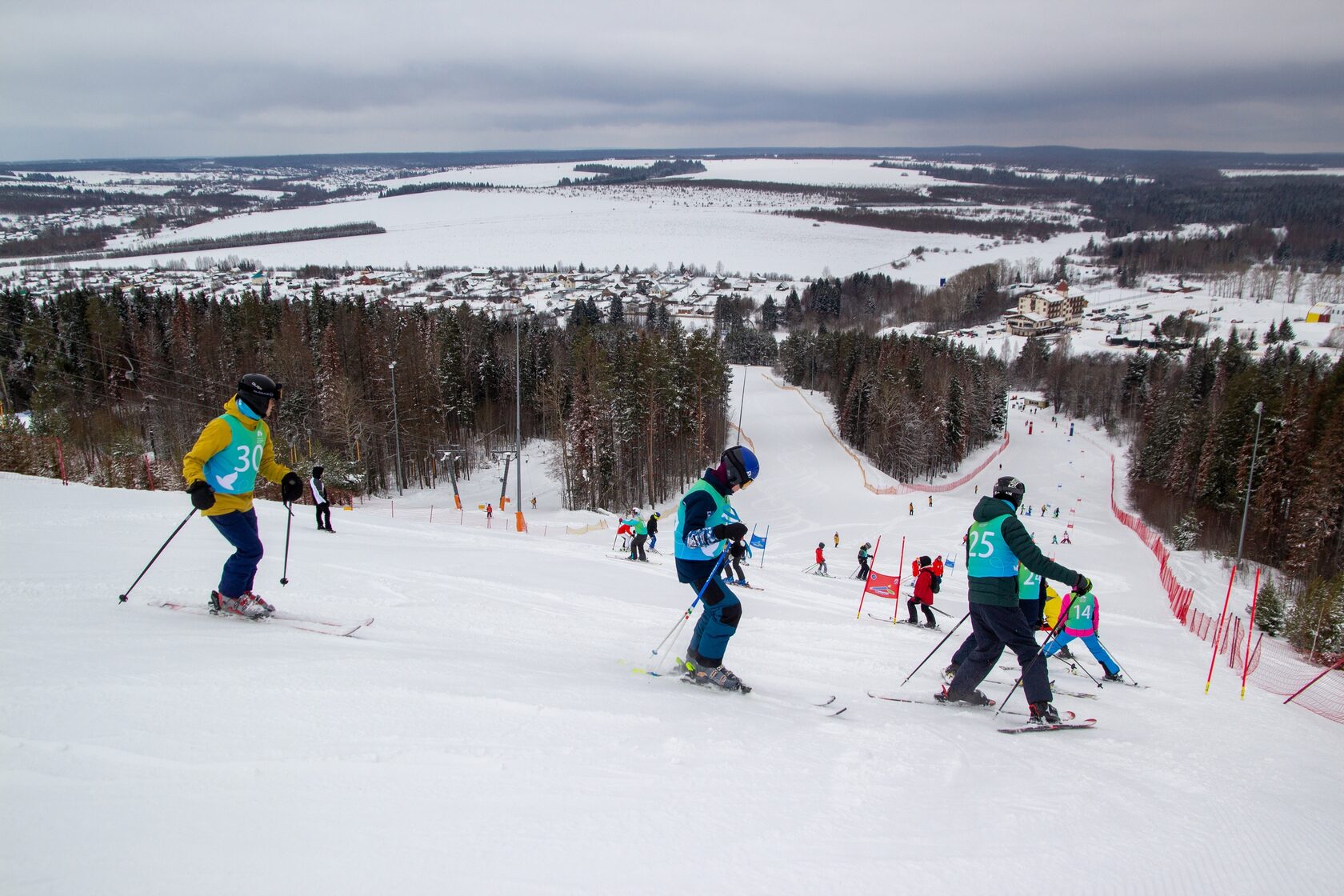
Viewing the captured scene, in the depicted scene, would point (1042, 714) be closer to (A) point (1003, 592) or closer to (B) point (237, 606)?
(A) point (1003, 592)

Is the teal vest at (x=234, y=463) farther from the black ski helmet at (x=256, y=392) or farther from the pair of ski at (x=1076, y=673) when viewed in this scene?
the pair of ski at (x=1076, y=673)

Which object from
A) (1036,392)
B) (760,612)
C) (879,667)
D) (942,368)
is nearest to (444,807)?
(879,667)

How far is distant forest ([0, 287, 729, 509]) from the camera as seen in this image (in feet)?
126

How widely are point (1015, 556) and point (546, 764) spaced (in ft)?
13.8

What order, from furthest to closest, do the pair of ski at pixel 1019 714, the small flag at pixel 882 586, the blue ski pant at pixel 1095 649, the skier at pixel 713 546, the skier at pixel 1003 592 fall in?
1. the small flag at pixel 882 586
2. the blue ski pant at pixel 1095 649
3. the skier at pixel 1003 592
4. the pair of ski at pixel 1019 714
5. the skier at pixel 713 546

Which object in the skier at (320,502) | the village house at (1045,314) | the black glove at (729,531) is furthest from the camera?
the village house at (1045,314)

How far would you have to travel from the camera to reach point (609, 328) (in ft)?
287

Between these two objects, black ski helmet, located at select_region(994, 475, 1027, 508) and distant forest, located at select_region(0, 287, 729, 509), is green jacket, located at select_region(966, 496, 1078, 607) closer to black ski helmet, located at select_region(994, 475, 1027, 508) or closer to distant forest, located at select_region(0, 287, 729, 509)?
black ski helmet, located at select_region(994, 475, 1027, 508)

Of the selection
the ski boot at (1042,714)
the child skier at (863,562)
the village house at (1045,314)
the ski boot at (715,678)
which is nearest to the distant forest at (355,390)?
the child skier at (863,562)

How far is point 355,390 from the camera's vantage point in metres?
Answer: 38.6

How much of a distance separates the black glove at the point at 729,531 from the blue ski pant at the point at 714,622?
0.44 m

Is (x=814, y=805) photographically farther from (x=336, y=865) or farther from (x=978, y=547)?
(x=978, y=547)

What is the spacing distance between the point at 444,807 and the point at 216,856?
85cm

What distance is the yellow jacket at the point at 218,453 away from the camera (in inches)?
214
